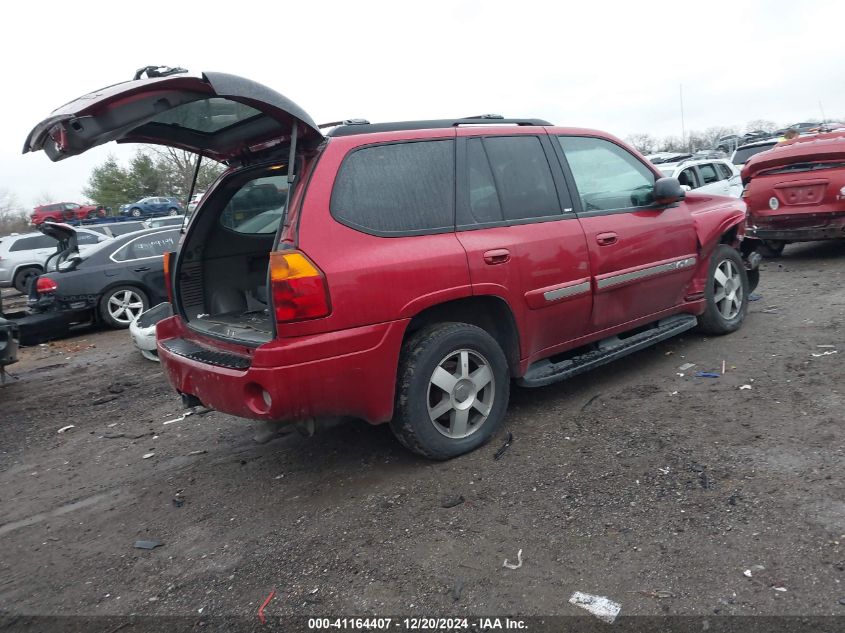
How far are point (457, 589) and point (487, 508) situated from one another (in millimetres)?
630

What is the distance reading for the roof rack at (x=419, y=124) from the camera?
3631 millimetres

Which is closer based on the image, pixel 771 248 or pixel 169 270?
pixel 169 270

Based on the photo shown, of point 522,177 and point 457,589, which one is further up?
point 522,177

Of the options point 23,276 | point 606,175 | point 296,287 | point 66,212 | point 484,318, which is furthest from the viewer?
point 66,212

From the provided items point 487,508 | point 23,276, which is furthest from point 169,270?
point 23,276

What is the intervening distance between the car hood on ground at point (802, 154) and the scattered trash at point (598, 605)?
7.87 metres

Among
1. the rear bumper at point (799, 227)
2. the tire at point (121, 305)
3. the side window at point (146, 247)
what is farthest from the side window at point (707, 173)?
the tire at point (121, 305)

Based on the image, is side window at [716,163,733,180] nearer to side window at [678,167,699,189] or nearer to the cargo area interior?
side window at [678,167,699,189]

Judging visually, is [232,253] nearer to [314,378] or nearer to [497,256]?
[314,378]

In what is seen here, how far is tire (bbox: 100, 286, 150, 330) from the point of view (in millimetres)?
9703

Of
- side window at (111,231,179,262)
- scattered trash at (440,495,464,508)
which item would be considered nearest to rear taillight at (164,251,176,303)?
scattered trash at (440,495,464,508)

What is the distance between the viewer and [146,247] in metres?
10.1

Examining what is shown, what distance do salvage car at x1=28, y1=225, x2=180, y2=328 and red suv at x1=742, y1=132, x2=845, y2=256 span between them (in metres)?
8.08

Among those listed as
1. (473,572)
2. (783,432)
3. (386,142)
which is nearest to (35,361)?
(386,142)
